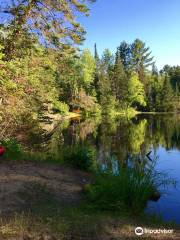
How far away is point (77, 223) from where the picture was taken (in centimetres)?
557

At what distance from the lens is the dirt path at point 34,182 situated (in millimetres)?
7019

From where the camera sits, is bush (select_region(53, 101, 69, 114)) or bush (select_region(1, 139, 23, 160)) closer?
bush (select_region(1, 139, 23, 160))

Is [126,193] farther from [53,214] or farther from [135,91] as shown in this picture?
[135,91]

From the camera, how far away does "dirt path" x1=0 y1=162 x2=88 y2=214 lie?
702 centimetres

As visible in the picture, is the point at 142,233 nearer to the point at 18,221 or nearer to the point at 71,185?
the point at 18,221

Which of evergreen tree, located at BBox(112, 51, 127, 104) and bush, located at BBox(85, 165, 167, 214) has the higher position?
evergreen tree, located at BBox(112, 51, 127, 104)

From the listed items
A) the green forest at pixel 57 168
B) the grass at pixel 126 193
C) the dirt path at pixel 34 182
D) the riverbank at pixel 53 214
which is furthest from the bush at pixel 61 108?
the grass at pixel 126 193

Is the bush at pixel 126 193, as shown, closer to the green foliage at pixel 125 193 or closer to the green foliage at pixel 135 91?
the green foliage at pixel 125 193

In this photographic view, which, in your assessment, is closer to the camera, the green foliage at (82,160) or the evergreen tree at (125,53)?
the green foliage at (82,160)

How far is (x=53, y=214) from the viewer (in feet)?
19.9

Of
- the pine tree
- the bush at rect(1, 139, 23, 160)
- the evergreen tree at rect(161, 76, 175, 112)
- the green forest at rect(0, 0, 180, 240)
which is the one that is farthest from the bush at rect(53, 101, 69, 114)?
the bush at rect(1, 139, 23, 160)

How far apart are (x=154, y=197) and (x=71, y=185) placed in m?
2.61

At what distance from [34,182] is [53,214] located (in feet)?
8.56

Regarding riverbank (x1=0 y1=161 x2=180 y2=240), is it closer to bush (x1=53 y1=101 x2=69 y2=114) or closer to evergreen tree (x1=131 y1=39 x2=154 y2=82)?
bush (x1=53 y1=101 x2=69 y2=114)
